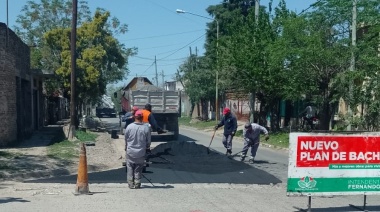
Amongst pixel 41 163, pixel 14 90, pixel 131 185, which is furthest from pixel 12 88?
pixel 131 185

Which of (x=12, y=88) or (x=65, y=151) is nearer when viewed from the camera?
(x=65, y=151)

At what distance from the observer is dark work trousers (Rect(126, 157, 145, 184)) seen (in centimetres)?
1109

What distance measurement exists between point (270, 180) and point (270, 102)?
18335mm

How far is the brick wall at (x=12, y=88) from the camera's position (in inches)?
781

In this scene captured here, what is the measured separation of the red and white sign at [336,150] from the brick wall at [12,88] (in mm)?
13639

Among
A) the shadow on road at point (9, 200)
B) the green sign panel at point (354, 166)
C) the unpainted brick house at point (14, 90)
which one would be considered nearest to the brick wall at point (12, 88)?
the unpainted brick house at point (14, 90)

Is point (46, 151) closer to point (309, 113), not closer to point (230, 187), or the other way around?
point (230, 187)

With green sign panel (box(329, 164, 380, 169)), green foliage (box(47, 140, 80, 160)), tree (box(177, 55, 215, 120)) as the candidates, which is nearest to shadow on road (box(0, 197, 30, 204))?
green sign panel (box(329, 164, 380, 169))

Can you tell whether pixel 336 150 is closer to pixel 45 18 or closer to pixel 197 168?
pixel 197 168

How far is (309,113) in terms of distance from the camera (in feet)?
100

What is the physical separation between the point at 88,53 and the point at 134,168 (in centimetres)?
2314

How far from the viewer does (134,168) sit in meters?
11.2

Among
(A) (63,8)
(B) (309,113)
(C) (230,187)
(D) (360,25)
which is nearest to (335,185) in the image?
(C) (230,187)

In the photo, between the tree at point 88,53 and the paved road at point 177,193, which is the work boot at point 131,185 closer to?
the paved road at point 177,193
